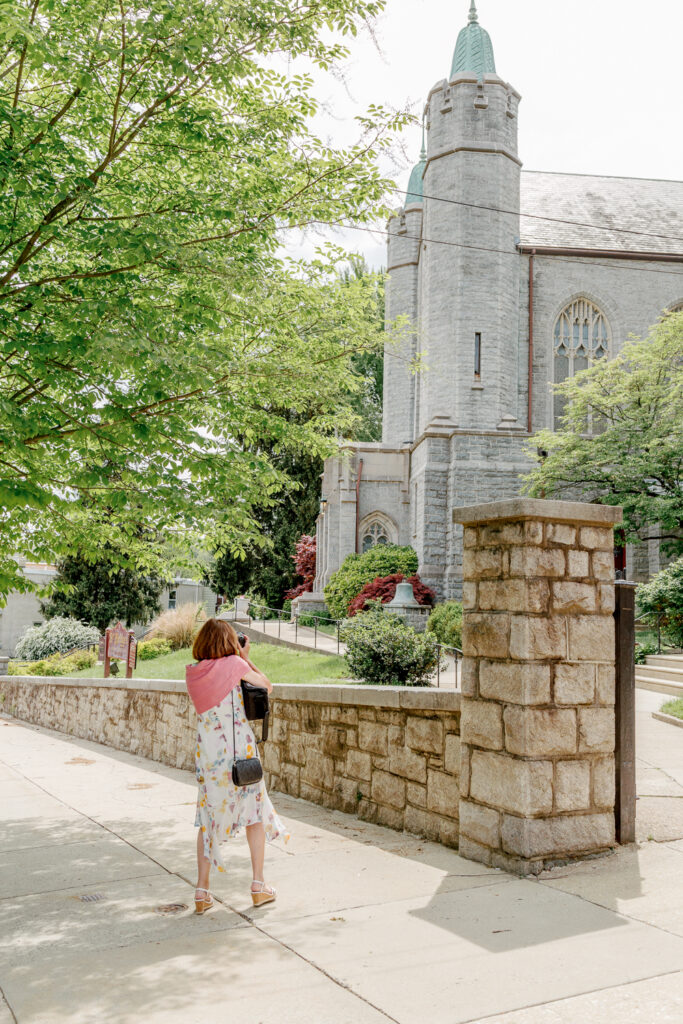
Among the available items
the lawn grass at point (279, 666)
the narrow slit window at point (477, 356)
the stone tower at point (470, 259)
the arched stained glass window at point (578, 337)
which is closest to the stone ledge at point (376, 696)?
the lawn grass at point (279, 666)

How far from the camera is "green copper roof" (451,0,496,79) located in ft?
88.4

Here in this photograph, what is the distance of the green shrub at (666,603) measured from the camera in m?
16.0

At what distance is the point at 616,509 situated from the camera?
488 centimetres

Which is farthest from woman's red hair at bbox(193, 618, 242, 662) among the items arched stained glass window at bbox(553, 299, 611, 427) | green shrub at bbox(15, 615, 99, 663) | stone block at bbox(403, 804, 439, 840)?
arched stained glass window at bbox(553, 299, 611, 427)

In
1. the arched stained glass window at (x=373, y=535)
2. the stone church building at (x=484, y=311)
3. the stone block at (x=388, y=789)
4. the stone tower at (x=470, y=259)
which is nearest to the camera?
the stone block at (x=388, y=789)

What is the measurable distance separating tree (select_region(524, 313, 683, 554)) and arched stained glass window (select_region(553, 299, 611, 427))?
511 centimetres

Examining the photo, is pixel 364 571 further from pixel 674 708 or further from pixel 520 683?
pixel 520 683

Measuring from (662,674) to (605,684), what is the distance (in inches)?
391

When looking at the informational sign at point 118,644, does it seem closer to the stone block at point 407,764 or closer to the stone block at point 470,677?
the stone block at point 407,764

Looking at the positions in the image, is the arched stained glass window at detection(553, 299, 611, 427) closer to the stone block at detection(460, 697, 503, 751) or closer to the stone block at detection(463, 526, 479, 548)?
the stone block at detection(463, 526, 479, 548)

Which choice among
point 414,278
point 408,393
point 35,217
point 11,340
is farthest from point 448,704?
point 414,278

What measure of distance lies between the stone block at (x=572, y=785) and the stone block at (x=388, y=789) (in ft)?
4.66

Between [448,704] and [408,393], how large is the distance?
83.2ft

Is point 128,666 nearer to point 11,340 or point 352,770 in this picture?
point 352,770
